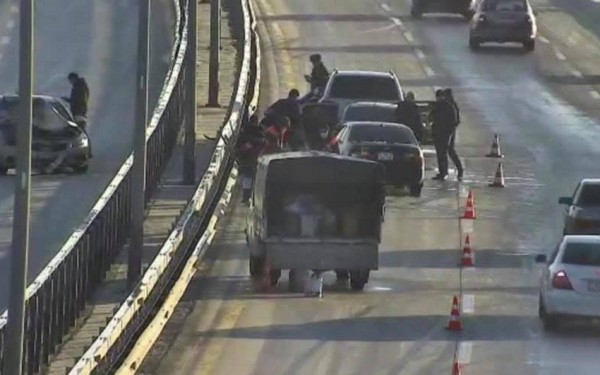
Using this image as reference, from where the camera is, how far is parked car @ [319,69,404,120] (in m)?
46.3

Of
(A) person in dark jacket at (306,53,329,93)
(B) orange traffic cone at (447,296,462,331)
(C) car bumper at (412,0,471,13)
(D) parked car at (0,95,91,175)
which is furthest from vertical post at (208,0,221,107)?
(B) orange traffic cone at (447,296,462,331)

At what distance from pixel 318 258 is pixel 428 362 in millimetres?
4824

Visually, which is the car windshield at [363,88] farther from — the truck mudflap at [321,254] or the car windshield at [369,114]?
the truck mudflap at [321,254]

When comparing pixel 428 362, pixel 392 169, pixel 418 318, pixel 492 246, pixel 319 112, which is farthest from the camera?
pixel 319 112

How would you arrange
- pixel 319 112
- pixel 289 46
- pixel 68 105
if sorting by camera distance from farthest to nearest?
pixel 289 46 < pixel 68 105 < pixel 319 112

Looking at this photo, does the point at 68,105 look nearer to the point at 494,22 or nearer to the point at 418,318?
the point at 494,22

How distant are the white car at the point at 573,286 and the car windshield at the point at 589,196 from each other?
5.07 meters

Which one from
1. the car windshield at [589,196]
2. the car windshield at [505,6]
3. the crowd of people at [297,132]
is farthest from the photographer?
the car windshield at [505,6]

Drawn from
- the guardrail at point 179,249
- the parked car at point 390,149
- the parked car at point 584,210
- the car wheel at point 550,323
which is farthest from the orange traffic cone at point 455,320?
the parked car at point 390,149

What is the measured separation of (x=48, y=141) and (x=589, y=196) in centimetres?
1216

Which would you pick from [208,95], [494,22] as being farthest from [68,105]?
[494,22]

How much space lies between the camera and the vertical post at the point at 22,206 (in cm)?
1869

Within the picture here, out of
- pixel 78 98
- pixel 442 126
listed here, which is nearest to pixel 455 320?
pixel 442 126

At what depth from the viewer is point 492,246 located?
34.7 m
